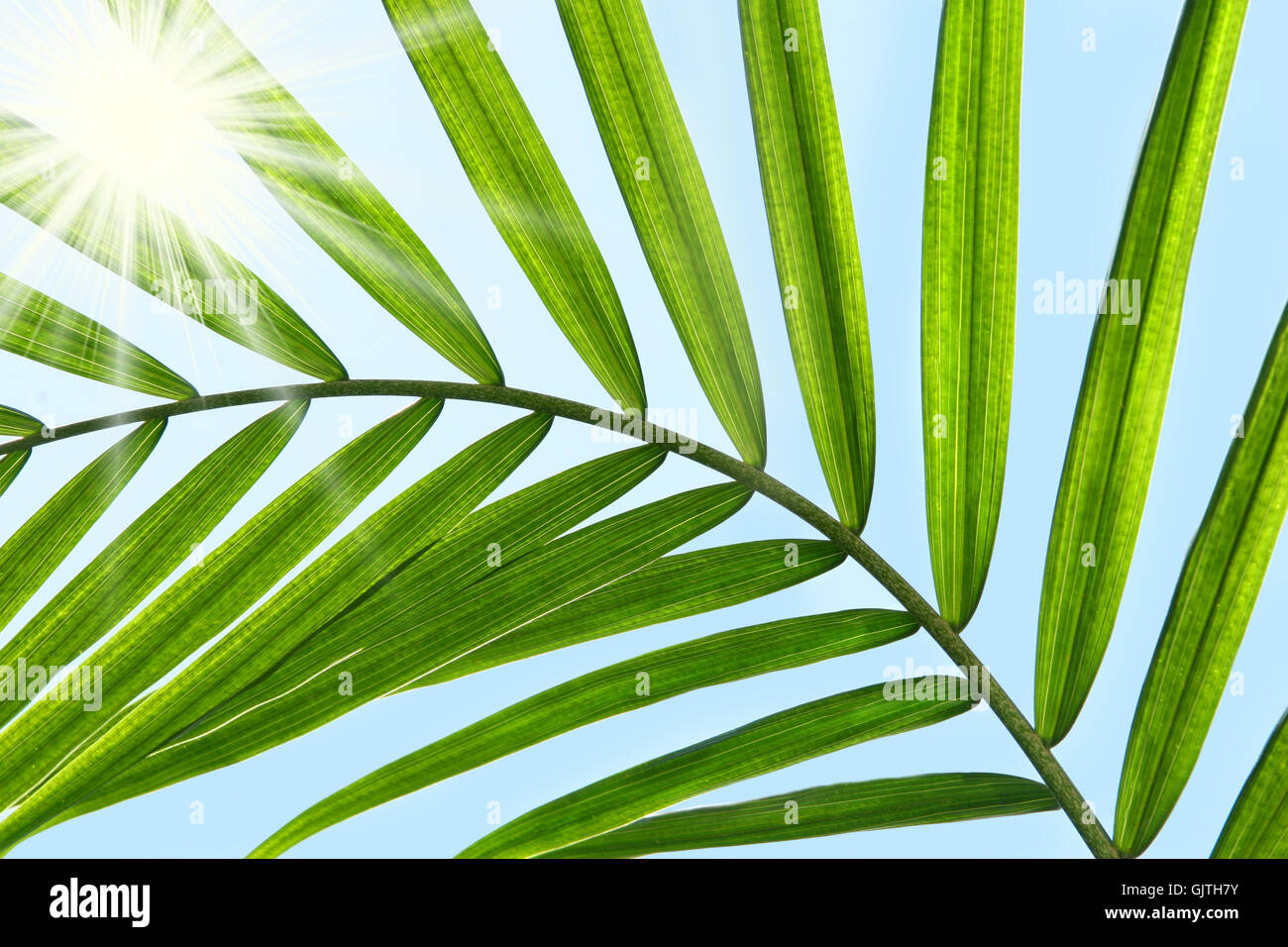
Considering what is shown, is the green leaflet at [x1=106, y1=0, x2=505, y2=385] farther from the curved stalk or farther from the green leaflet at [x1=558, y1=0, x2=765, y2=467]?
the green leaflet at [x1=558, y1=0, x2=765, y2=467]

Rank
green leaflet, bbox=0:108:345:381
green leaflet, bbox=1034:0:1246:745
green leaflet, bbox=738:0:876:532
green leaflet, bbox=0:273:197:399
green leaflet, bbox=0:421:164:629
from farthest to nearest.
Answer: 1. green leaflet, bbox=0:421:164:629
2. green leaflet, bbox=0:273:197:399
3. green leaflet, bbox=0:108:345:381
4. green leaflet, bbox=738:0:876:532
5. green leaflet, bbox=1034:0:1246:745

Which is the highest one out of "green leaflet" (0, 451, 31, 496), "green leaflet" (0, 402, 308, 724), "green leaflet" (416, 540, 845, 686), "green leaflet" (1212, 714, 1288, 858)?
"green leaflet" (0, 451, 31, 496)

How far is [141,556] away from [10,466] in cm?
30

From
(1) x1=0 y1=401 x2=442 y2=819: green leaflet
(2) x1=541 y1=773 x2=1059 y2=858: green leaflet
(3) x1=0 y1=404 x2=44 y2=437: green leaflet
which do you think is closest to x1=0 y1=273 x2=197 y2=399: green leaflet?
(3) x1=0 y1=404 x2=44 y2=437: green leaflet

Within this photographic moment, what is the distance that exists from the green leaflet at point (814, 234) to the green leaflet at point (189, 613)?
2.40 ft

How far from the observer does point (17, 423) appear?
124 cm

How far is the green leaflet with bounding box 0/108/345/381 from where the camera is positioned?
1.07m

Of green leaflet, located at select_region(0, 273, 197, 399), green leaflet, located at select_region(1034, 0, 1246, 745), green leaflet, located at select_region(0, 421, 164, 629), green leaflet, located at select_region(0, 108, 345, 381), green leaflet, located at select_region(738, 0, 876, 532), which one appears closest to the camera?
green leaflet, located at select_region(1034, 0, 1246, 745)

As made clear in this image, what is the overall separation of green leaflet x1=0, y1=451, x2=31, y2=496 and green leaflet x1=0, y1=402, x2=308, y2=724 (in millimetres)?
228

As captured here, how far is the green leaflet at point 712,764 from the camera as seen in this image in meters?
1.18
